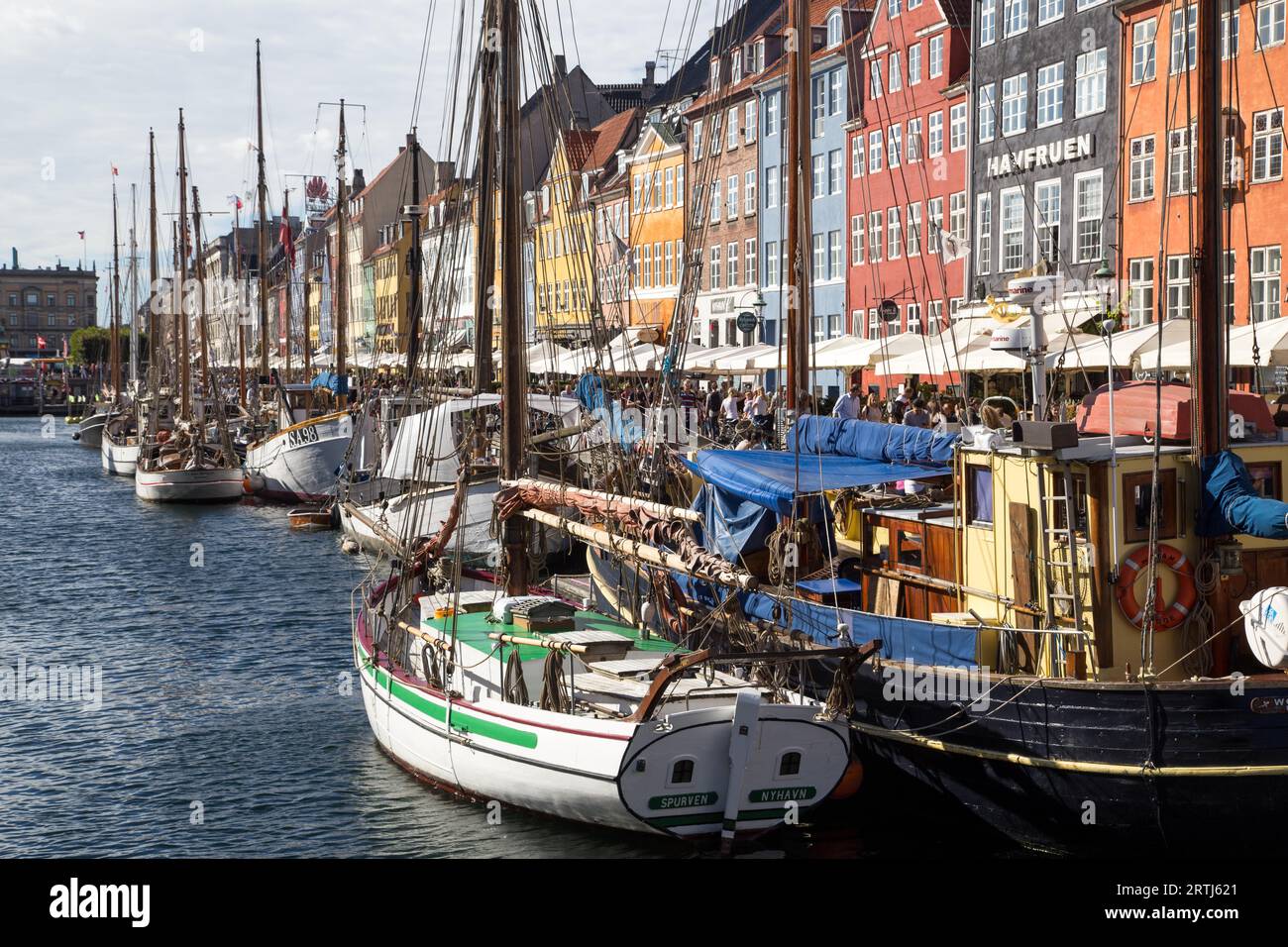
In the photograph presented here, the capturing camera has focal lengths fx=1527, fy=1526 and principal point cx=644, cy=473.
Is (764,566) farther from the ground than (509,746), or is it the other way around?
(764,566)

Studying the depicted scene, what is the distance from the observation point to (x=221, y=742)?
77.6 feet

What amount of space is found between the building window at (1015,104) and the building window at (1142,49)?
5.91 meters

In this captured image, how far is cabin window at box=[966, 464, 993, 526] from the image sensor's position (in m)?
18.2

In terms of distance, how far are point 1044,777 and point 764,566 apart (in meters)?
6.50

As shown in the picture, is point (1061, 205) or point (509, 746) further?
point (1061, 205)

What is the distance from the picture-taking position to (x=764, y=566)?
2233cm

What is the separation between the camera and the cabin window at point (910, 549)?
782 inches

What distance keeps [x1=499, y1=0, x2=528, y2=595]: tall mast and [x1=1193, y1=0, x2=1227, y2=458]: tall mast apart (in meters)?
9.63

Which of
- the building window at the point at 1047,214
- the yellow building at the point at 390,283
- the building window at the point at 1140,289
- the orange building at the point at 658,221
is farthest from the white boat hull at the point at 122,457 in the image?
the building window at the point at 1140,289

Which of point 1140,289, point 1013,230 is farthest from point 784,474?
point 1013,230

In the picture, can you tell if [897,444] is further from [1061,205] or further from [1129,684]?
[1061,205]

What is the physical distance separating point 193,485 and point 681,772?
4710 centimetres

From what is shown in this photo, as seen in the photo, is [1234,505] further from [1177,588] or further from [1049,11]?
Result: [1049,11]
